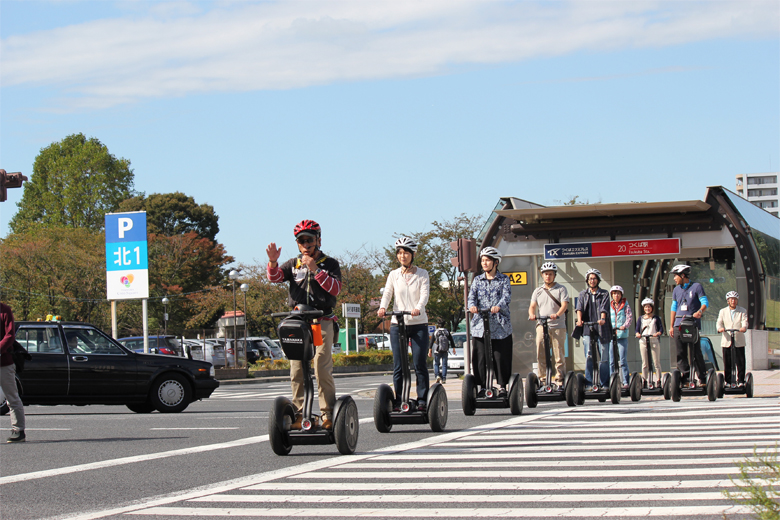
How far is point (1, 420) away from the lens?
513 inches

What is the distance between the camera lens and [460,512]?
17.0ft

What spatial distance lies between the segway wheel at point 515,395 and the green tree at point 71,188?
204ft

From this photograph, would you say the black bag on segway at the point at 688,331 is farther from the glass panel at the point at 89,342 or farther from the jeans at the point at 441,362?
the jeans at the point at 441,362

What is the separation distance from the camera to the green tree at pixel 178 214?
255ft

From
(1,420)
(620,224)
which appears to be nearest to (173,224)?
(620,224)

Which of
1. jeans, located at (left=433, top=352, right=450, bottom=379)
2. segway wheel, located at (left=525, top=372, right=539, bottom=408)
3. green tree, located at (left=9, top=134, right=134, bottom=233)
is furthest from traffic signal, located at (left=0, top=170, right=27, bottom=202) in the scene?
green tree, located at (left=9, top=134, right=134, bottom=233)

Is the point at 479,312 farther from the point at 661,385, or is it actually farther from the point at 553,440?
the point at 661,385

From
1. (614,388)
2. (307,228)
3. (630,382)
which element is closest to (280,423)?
(307,228)

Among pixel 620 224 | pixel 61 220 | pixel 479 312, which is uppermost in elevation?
pixel 61 220

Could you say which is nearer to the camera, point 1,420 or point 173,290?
point 1,420

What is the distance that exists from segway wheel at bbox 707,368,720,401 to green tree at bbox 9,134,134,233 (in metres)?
61.6

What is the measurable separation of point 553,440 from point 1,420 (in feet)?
27.4

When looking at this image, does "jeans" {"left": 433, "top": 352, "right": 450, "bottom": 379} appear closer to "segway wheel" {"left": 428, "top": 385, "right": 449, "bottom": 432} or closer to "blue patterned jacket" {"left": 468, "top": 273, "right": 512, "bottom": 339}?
"blue patterned jacket" {"left": 468, "top": 273, "right": 512, "bottom": 339}

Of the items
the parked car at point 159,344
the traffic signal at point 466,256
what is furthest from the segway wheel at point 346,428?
the parked car at point 159,344
